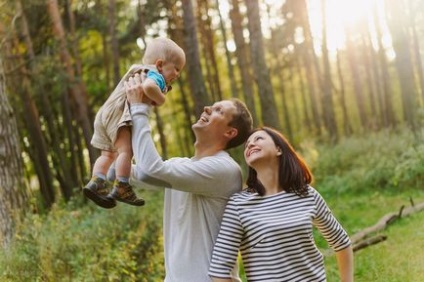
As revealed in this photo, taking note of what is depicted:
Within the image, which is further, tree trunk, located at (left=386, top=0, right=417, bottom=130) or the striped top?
tree trunk, located at (left=386, top=0, right=417, bottom=130)

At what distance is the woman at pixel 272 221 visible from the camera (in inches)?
117

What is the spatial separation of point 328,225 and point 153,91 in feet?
3.72

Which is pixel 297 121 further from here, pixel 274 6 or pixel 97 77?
pixel 97 77

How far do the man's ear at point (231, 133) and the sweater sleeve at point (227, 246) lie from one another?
17.7 inches

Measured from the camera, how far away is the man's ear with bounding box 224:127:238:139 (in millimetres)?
3303

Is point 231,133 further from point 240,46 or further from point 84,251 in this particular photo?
point 240,46

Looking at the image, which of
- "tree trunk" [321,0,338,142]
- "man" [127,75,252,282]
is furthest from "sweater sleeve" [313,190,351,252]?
"tree trunk" [321,0,338,142]

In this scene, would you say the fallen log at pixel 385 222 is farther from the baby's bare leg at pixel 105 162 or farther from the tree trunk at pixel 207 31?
the tree trunk at pixel 207 31

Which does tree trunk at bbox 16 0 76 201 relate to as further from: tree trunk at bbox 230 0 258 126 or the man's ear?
the man's ear

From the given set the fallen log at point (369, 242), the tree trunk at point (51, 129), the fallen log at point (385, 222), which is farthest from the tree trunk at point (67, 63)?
the fallen log at point (369, 242)

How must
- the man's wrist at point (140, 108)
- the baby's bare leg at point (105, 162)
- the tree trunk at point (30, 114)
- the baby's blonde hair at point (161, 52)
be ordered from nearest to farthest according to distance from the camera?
1. the man's wrist at point (140, 108)
2. the baby's blonde hair at point (161, 52)
3. the baby's bare leg at point (105, 162)
4. the tree trunk at point (30, 114)

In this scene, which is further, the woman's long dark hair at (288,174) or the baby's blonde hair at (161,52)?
the baby's blonde hair at (161,52)

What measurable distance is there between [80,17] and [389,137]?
1048cm

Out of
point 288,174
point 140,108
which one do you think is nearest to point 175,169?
point 140,108
